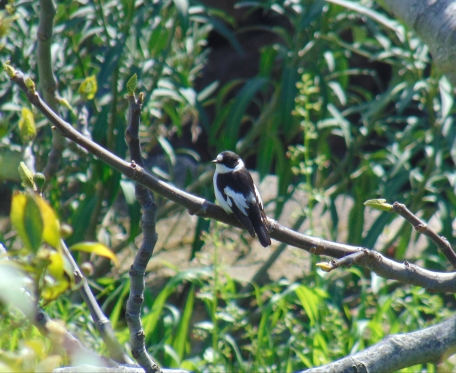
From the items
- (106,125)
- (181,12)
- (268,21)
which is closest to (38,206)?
(181,12)

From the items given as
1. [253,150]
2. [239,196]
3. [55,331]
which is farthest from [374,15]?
[55,331]

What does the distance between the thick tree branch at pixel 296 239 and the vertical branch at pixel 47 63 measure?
0.76 m

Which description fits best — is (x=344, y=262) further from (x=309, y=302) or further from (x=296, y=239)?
(x=309, y=302)

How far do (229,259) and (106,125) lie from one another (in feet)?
5.89

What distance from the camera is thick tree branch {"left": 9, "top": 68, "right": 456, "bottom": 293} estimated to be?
46.7 inches

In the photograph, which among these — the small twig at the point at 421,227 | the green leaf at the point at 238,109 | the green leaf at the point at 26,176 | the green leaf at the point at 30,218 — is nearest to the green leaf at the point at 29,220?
the green leaf at the point at 30,218

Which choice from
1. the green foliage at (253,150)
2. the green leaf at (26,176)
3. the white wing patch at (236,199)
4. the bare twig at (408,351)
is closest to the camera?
the green leaf at (26,176)

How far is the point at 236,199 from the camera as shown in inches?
88.4

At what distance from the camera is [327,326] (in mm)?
2773

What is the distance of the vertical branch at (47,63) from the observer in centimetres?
196

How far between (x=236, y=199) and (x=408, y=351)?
39.1 inches

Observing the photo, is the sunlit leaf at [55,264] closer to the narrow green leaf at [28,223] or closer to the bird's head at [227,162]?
the narrow green leaf at [28,223]

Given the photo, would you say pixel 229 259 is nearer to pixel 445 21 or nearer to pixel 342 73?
pixel 342 73

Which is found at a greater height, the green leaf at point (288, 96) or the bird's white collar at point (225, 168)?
the green leaf at point (288, 96)
